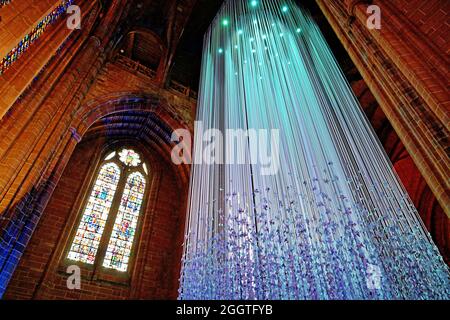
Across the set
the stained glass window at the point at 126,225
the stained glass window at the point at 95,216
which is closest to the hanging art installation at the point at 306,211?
the stained glass window at the point at 126,225

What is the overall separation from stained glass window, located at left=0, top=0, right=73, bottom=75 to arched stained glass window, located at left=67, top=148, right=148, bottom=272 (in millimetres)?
4566

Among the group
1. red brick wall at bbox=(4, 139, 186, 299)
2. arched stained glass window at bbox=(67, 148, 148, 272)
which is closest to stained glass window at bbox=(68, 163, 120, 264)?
arched stained glass window at bbox=(67, 148, 148, 272)

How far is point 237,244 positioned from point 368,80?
12.4 feet

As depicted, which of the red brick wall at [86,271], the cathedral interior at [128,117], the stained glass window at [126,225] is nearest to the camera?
the cathedral interior at [128,117]

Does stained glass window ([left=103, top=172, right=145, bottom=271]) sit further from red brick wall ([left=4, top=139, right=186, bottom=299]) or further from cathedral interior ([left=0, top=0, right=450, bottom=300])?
red brick wall ([left=4, top=139, right=186, bottom=299])

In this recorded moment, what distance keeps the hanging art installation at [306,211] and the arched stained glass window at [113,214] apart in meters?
2.21

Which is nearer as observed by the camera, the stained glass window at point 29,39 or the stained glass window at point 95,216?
the stained glass window at point 29,39

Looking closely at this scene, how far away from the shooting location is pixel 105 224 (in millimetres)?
8000

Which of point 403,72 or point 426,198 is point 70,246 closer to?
point 403,72

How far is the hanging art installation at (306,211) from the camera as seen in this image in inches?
187

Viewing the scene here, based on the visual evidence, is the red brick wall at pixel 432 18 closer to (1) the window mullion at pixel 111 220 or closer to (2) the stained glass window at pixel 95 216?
(1) the window mullion at pixel 111 220

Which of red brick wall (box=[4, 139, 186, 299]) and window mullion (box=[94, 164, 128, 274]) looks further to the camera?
window mullion (box=[94, 164, 128, 274])

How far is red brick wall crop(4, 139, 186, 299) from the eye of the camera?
665 cm
